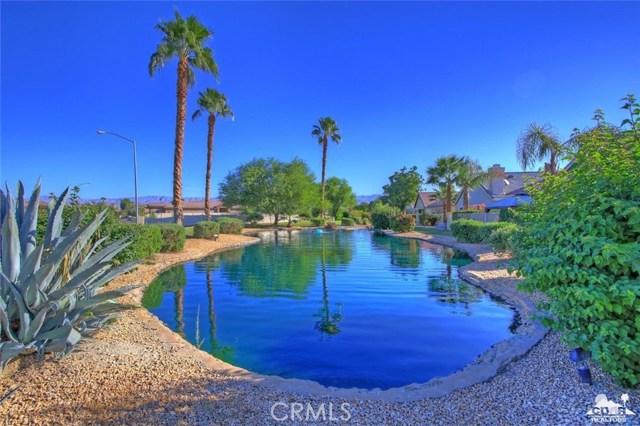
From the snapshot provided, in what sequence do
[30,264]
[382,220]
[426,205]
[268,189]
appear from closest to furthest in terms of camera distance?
[30,264], [382,220], [268,189], [426,205]

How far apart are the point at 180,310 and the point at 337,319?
3720mm

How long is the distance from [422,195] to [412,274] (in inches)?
2409

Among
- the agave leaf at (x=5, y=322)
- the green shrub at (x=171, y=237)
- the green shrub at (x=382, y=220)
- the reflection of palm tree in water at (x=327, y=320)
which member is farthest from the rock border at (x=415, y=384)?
the green shrub at (x=382, y=220)

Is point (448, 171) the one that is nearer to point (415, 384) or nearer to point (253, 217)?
point (253, 217)

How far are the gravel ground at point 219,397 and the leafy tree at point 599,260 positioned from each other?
560mm

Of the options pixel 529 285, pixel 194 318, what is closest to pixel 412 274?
pixel 194 318

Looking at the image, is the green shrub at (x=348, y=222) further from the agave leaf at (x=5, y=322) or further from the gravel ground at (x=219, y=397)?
the agave leaf at (x=5, y=322)

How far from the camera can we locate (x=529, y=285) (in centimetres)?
389

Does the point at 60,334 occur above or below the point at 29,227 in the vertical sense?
below

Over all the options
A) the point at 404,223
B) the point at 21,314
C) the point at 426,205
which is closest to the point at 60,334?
the point at 21,314

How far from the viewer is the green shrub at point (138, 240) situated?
1186 centimetres

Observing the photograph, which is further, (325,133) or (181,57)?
(325,133)

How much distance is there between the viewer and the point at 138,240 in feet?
43.3

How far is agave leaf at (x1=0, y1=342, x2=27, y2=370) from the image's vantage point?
3.90 m
